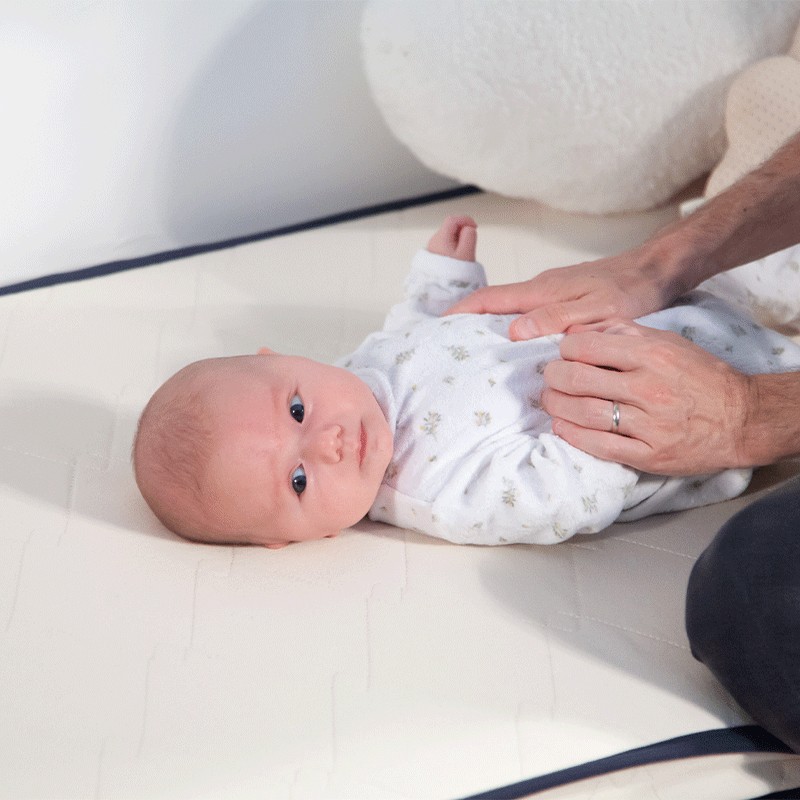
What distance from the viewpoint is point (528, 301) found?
131 centimetres

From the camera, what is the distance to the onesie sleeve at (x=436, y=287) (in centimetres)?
144

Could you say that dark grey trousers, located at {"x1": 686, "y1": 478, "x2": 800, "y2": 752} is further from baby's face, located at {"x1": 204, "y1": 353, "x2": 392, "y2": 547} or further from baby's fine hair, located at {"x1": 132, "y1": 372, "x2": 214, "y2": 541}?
baby's fine hair, located at {"x1": 132, "y1": 372, "x2": 214, "y2": 541}

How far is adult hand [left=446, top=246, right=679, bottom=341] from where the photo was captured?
4.16 feet

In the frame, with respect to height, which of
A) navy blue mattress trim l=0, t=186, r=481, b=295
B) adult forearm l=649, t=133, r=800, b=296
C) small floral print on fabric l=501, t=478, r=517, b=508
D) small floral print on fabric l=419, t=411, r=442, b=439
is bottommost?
navy blue mattress trim l=0, t=186, r=481, b=295

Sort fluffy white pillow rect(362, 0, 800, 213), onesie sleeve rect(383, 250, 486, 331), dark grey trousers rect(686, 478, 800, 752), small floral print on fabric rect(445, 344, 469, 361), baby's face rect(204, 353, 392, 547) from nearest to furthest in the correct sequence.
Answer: dark grey trousers rect(686, 478, 800, 752) → baby's face rect(204, 353, 392, 547) → small floral print on fabric rect(445, 344, 469, 361) → onesie sleeve rect(383, 250, 486, 331) → fluffy white pillow rect(362, 0, 800, 213)

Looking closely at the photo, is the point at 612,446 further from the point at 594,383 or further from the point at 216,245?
the point at 216,245

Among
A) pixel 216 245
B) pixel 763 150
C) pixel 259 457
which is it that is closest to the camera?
pixel 259 457


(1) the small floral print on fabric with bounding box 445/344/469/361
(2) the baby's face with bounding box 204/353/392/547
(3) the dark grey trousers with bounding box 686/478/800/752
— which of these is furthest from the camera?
(1) the small floral print on fabric with bounding box 445/344/469/361

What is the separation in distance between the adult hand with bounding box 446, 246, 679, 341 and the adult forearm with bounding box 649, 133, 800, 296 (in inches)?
0.7

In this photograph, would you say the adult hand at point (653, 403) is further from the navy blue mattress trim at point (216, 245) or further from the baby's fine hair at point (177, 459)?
the navy blue mattress trim at point (216, 245)

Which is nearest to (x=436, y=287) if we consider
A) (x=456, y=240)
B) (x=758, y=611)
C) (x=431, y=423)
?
(x=456, y=240)

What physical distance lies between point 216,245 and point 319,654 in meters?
0.85

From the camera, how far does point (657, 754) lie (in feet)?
3.23

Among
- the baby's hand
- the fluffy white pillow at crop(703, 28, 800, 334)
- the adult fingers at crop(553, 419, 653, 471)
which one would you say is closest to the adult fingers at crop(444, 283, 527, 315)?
the baby's hand
